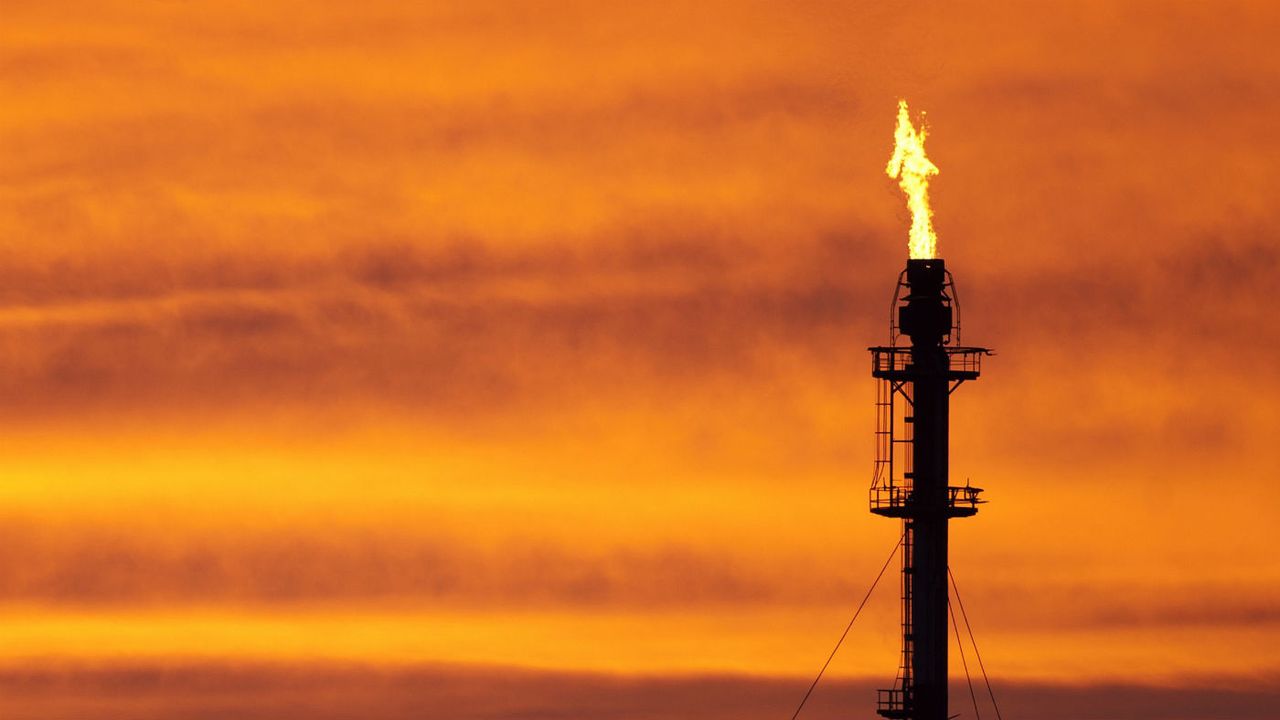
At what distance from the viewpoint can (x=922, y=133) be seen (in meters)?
90.4

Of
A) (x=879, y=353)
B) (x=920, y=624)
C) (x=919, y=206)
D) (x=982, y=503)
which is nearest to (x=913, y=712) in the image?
(x=920, y=624)

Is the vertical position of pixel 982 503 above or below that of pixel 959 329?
below

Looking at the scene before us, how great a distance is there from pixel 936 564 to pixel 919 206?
15084 mm

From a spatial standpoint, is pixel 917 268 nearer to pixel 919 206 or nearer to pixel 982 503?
pixel 919 206

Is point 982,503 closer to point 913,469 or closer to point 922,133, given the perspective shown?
point 913,469

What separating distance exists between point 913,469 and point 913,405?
2.64 m

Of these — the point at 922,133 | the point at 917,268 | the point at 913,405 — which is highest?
the point at 922,133

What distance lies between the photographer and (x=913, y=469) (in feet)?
288

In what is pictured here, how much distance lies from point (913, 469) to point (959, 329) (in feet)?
20.9

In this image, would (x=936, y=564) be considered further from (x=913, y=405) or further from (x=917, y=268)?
(x=917, y=268)

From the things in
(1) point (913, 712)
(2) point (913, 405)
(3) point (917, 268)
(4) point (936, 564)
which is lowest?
(1) point (913, 712)

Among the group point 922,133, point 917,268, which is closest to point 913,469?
point 917,268

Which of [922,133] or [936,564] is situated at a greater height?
[922,133]

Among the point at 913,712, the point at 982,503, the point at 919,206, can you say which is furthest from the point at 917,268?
the point at 913,712
